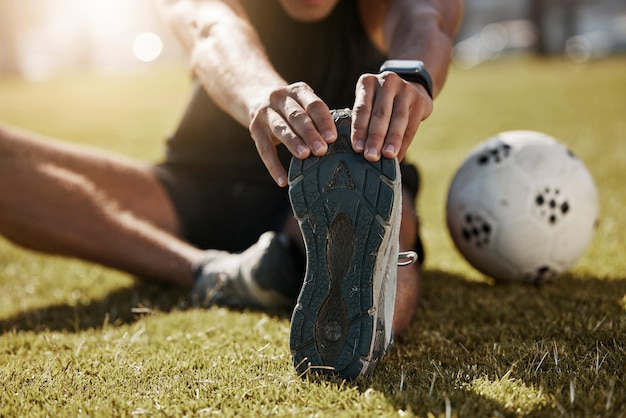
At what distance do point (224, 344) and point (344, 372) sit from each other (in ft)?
1.91

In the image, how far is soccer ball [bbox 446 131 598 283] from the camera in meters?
2.87

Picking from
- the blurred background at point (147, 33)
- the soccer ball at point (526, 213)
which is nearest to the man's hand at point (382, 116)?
the soccer ball at point (526, 213)

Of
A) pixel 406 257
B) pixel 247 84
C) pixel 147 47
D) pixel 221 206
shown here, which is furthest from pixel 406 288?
pixel 147 47

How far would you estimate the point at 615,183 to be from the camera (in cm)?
516

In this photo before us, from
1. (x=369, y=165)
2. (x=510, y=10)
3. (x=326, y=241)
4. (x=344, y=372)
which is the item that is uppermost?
(x=510, y=10)

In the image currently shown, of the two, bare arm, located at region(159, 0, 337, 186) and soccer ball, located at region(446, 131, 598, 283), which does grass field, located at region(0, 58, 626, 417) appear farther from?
bare arm, located at region(159, 0, 337, 186)

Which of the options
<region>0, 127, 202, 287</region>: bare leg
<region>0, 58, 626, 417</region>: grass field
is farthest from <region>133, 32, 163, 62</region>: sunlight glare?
<region>0, 58, 626, 417</region>: grass field

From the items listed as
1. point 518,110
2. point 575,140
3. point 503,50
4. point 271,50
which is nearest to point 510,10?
point 503,50

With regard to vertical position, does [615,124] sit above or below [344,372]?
above

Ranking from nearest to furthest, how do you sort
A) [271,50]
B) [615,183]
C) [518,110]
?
[271,50] < [615,183] < [518,110]

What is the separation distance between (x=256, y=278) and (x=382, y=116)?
0.99 m

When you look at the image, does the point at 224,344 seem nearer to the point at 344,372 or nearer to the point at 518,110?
the point at 344,372

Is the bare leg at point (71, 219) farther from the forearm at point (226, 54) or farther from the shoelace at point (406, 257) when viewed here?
the shoelace at point (406, 257)

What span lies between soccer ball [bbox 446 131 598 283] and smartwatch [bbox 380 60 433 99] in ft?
2.87
